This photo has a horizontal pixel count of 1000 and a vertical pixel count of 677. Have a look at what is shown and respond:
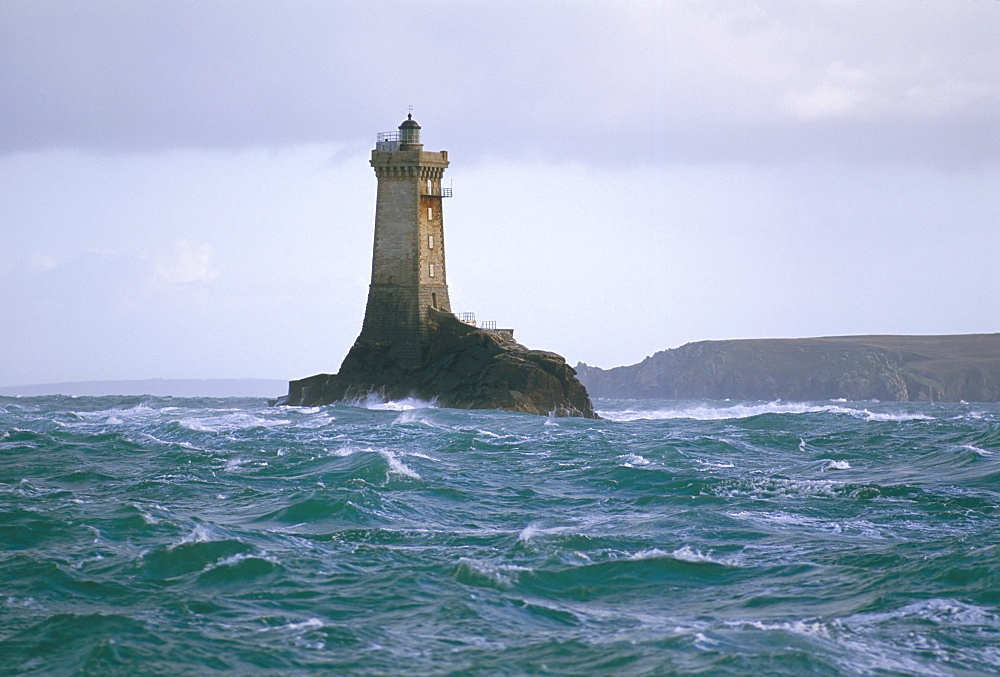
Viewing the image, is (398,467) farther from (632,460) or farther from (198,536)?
(198,536)

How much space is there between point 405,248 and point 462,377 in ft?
24.4

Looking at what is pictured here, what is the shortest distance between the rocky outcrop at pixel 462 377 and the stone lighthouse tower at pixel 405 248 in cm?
Result: 66

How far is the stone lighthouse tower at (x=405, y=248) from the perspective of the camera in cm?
6084

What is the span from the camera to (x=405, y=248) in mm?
61062

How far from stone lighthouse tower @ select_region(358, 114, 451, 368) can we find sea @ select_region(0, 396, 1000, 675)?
2890 cm

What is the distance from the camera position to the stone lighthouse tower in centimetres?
6084

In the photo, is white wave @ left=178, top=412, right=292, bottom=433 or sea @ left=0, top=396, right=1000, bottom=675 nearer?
sea @ left=0, top=396, right=1000, bottom=675

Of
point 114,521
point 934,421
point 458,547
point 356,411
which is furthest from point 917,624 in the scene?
point 356,411

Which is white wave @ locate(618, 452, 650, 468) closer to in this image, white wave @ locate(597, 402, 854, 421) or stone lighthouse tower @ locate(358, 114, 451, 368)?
white wave @ locate(597, 402, 854, 421)

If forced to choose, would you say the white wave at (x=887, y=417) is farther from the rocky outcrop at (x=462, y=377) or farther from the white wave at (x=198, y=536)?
the white wave at (x=198, y=536)

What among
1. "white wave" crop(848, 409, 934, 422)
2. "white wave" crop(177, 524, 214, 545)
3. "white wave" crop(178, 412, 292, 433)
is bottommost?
"white wave" crop(177, 524, 214, 545)

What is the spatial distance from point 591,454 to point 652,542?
13.6 m

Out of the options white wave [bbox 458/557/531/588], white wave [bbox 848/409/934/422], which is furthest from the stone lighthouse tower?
white wave [bbox 458/557/531/588]

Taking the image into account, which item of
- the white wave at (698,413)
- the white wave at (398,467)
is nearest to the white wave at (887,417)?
the white wave at (698,413)
